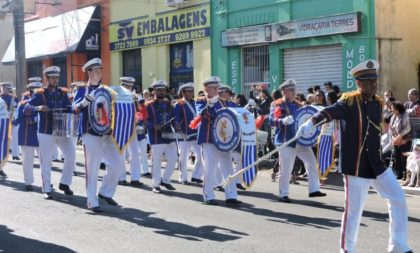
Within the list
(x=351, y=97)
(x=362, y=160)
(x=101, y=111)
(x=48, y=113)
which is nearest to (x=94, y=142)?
(x=101, y=111)

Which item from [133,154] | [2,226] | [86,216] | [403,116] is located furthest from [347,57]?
[2,226]

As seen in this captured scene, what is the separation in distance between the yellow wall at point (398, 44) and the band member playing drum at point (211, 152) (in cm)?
831

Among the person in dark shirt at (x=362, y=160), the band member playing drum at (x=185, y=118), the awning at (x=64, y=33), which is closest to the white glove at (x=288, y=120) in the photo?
the band member playing drum at (x=185, y=118)

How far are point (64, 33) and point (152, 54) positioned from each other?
18.4 feet

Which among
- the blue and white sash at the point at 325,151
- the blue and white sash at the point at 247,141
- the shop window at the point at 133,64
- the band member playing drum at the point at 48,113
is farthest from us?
the shop window at the point at 133,64

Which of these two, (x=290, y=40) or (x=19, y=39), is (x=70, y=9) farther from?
(x=290, y=40)

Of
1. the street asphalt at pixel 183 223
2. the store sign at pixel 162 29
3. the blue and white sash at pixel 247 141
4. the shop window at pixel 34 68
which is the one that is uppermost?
the store sign at pixel 162 29

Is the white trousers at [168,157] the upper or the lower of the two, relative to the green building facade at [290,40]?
lower

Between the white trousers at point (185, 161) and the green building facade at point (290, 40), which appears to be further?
the green building facade at point (290, 40)

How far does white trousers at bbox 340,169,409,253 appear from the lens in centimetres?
668

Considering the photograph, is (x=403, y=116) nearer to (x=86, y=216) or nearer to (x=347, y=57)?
(x=347, y=57)

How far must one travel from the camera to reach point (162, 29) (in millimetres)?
25516

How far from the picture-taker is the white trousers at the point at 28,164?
40.1 ft

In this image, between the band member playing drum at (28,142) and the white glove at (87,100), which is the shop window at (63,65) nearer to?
the band member playing drum at (28,142)
